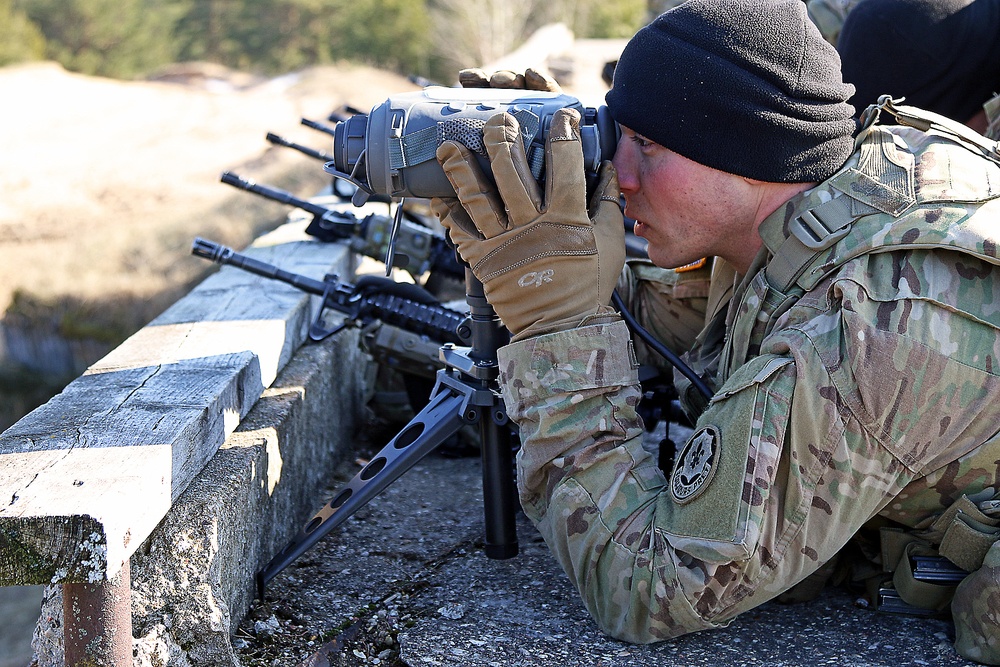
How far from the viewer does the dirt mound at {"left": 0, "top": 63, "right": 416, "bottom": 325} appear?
8961mm

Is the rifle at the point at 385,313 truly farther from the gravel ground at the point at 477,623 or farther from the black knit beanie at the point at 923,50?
the black knit beanie at the point at 923,50

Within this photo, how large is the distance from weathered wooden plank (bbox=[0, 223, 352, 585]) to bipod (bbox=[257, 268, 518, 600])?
0.29m

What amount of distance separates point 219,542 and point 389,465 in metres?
0.40

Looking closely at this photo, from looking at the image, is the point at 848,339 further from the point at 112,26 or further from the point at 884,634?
the point at 112,26

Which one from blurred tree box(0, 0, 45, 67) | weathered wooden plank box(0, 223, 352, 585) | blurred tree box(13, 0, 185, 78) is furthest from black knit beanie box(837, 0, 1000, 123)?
blurred tree box(13, 0, 185, 78)

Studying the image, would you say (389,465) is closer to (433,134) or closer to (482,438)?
(482,438)

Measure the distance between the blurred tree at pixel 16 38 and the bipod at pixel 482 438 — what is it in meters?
24.7

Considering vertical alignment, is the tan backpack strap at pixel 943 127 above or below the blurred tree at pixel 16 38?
above

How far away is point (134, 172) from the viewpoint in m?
13.2

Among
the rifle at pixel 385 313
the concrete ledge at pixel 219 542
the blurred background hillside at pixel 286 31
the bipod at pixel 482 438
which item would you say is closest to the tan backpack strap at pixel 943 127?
the bipod at pixel 482 438

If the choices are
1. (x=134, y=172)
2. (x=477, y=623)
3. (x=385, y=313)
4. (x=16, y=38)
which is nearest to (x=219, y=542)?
(x=477, y=623)

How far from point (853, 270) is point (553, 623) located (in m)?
0.90

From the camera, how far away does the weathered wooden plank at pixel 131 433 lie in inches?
61.7

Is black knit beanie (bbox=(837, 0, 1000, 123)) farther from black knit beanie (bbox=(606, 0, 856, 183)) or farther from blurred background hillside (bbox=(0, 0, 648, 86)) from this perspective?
blurred background hillside (bbox=(0, 0, 648, 86))
